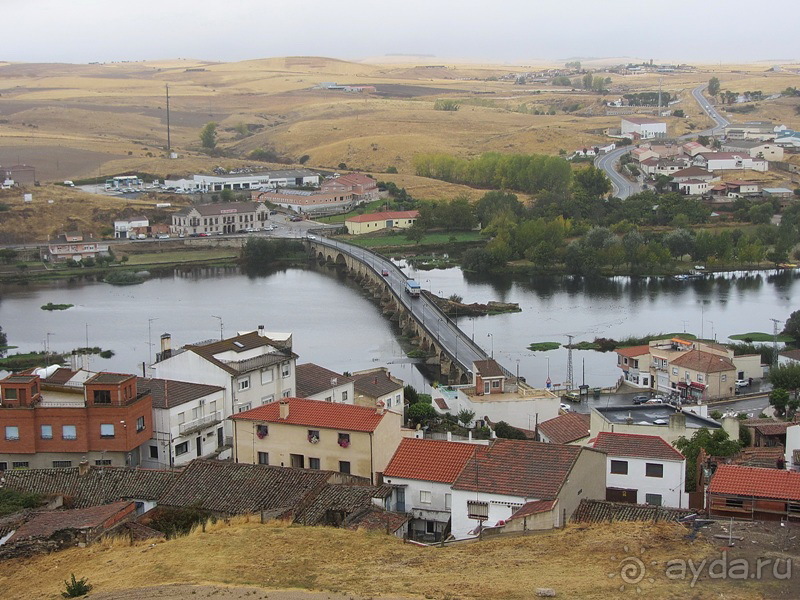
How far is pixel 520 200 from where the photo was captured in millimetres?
49625

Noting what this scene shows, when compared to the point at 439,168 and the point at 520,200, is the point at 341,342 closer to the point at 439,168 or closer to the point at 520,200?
the point at 520,200

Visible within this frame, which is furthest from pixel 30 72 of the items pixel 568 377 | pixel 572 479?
pixel 572 479

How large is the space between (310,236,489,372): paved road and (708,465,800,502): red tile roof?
12396 millimetres

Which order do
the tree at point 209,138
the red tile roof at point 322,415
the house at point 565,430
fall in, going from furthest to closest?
the tree at point 209,138, the house at point 565,430, the red tile roof at point 322,415

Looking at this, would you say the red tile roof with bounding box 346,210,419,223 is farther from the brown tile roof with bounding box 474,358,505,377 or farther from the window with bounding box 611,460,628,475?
the window with bounding box 611,460,628,475

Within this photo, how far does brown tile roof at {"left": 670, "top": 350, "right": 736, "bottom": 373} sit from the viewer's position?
66.3 ft

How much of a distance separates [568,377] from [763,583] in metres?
15.0

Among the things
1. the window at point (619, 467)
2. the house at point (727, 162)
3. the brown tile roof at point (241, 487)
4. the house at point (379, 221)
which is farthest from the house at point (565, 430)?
the house at point (727, 162)

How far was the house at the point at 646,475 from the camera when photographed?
35.0 ft

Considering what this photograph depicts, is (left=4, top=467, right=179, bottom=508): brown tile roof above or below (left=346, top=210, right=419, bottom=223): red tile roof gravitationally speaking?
above

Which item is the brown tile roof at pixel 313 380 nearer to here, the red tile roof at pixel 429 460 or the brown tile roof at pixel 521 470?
the red tile roof at pixel 429 460

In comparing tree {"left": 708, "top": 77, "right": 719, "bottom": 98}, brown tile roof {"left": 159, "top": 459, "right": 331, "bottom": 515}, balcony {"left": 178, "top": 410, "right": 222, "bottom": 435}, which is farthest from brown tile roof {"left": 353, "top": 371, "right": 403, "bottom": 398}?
tree {"left": 708, "top": 77, "right": 719, "bottom": 98}

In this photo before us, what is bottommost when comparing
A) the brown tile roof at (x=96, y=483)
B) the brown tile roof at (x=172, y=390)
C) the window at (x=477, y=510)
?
the brown tile roof at (x=96, y=483)

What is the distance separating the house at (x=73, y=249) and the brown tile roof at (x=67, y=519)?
3157 centimetres
